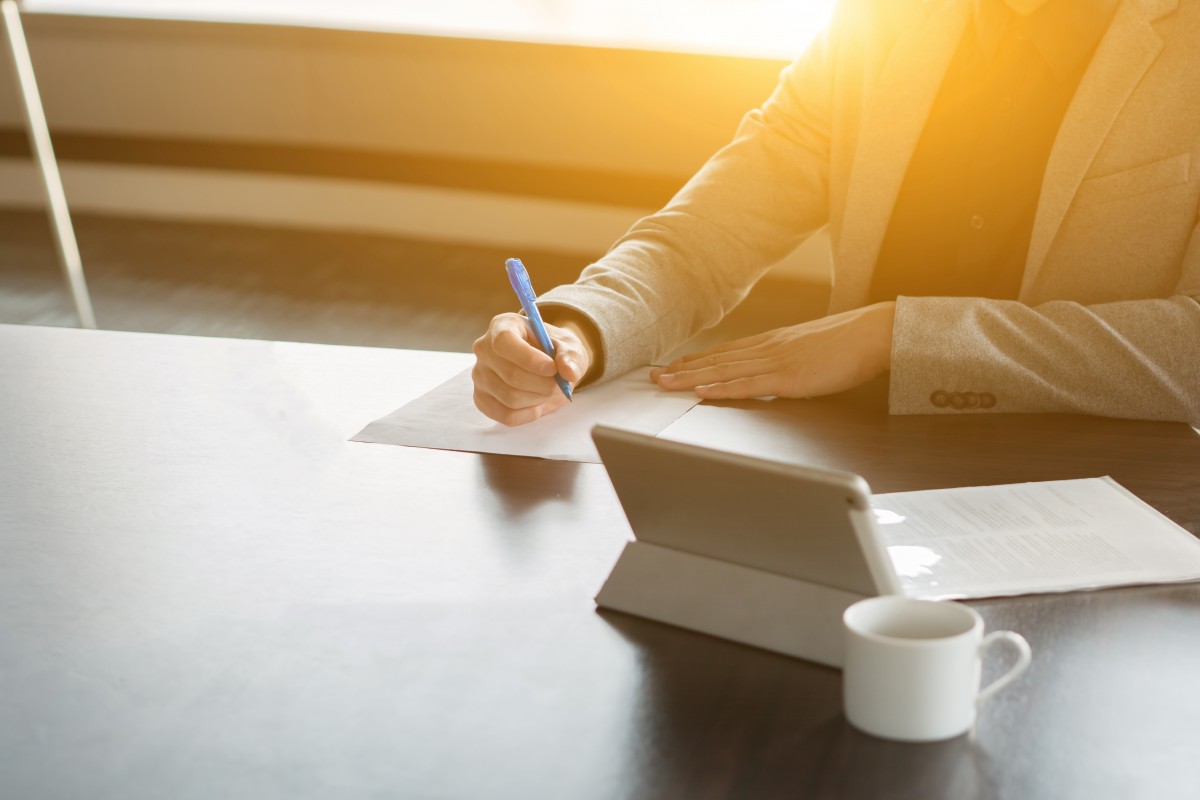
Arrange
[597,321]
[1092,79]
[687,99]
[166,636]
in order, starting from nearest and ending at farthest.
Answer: [166,636] → [597,321] → [1092,79] → [687,99]

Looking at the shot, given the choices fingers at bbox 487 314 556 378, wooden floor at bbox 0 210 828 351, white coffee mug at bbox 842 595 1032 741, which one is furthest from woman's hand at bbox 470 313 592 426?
wooden floor at bbox 0 210 828 351

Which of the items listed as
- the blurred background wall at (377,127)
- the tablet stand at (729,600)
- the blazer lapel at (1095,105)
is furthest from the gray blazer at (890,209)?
the blurred background wall at (377,127)

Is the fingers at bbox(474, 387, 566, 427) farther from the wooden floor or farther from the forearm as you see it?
the wooden floor

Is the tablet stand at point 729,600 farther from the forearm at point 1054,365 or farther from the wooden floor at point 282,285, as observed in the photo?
the wooden floor at point 282,285

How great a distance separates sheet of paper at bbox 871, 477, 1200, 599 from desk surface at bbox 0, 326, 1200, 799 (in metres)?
0.03

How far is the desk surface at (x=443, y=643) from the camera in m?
0.63

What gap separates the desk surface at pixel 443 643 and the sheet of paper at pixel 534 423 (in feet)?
0.11

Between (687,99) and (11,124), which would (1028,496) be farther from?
(11,124)

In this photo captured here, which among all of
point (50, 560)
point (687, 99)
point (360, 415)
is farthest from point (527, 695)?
point (687, 99)

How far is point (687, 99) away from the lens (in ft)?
14.7

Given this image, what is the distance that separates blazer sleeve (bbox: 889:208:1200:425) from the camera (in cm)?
→ 123

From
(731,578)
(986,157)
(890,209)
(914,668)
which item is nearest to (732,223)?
(890,209)

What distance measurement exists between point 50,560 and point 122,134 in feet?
15.4

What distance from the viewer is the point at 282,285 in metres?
4.36
